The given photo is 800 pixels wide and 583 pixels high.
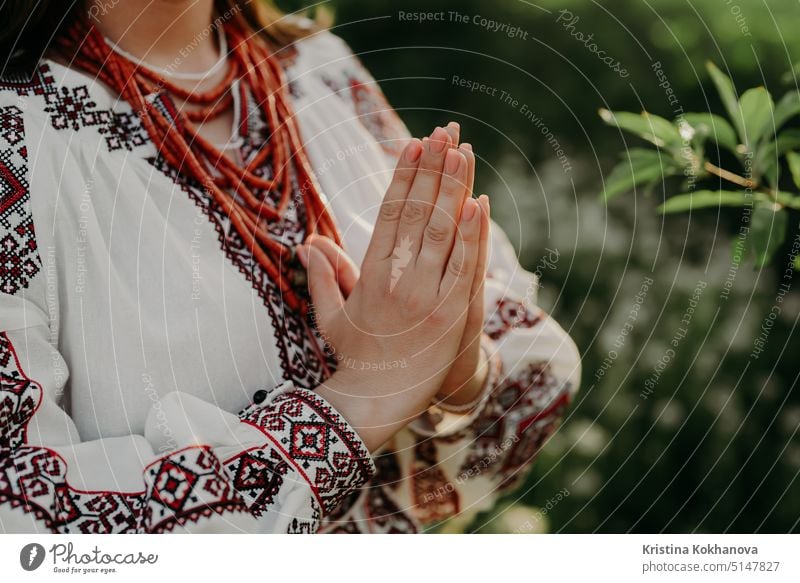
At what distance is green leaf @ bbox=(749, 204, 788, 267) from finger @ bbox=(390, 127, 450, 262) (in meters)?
0.28

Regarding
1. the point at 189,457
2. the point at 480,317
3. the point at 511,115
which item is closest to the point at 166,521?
the point at 189,457

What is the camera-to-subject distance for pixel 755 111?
2.00 ft

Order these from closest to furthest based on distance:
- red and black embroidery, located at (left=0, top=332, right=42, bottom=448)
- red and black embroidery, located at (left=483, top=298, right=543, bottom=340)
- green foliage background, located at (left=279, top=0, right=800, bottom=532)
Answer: red and black embroidery, located at (left=0, top=332, right=42, bottom=448)
red and black embroidery, located at (left=483, top=298, right=543, bottom=340)
green foliage background, located at (left=279, top=0, right=800, bottom=532)

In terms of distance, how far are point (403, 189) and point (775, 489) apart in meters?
0.69

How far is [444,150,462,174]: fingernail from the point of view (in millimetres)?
567

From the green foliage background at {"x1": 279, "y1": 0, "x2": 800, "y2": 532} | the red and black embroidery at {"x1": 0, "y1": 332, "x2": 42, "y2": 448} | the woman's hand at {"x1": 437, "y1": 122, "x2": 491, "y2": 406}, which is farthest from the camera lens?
the green foliage background at {"x1": 279, "y1": 0, "x2": 800, "y2": 532}

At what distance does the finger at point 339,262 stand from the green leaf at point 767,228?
33 cm

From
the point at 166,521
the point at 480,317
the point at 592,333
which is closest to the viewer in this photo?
the point at 166,521

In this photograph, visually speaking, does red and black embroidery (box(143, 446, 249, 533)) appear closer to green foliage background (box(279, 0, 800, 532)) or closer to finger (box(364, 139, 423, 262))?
finger (box(364, 139, 423, 262))

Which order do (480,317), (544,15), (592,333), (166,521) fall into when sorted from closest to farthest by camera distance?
1. (166,521)
2. (480,317)
3. (544,15)
4. (592,333)

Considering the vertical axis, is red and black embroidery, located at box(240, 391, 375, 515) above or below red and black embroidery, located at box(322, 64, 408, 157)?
below

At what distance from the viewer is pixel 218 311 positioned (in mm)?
564
